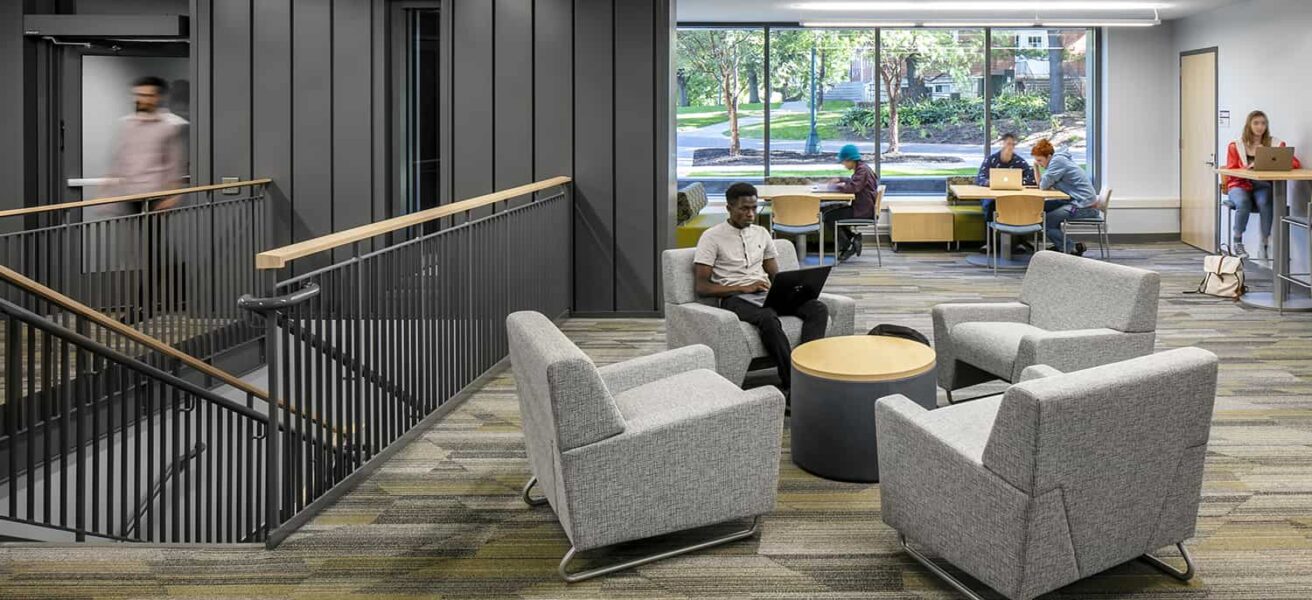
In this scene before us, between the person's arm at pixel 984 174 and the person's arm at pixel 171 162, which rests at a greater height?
the person's arm at pixel 984 174

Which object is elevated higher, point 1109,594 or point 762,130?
point 762,130

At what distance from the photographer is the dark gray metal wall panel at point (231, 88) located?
29.2ft

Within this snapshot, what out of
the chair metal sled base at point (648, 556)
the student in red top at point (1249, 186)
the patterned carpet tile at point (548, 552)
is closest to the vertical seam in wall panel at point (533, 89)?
the patterned carpet tile at point (548, 552)

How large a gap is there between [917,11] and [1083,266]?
27.0 ft

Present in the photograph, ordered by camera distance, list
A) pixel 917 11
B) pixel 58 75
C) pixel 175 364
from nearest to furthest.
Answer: pixel 175 364 < pixel 58 75 < pixel 917 11

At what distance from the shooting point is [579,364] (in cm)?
348

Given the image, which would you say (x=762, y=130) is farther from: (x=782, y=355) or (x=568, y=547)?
(x=568, y=547)

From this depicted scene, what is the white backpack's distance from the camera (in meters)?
9.66

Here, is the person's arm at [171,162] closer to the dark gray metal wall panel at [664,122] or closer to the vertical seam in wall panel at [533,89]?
the vertical seam in wall panel at [533,89]

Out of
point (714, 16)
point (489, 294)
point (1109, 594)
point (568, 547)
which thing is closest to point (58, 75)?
point (489, 294)

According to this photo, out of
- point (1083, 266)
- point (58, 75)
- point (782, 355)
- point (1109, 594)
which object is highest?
point (58, 75)

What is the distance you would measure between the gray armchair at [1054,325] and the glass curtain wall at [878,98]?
29.6ft

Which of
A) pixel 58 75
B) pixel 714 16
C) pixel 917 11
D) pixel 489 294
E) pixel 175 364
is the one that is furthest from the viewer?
pixel 714 16

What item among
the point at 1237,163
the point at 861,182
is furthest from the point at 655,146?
the point at 1237,163
